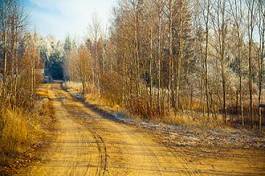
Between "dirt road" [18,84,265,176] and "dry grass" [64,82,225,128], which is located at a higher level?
"dry grass" [64,82,225,128]

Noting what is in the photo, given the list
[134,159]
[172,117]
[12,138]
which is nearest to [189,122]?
[172,117]

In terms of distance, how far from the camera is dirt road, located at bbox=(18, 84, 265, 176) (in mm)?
10523

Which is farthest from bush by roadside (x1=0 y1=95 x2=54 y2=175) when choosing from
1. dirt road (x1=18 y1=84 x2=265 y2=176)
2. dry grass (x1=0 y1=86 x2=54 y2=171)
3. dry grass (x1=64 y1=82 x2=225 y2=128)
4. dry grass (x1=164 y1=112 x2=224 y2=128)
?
dry grass (x1=64 y1=82 x2=225 y2=128)

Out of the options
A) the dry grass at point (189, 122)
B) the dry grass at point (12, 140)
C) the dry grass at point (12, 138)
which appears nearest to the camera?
the dry grass at point (12, 140)

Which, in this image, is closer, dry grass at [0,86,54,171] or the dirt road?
the dirt road

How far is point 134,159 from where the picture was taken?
12109 millimetres

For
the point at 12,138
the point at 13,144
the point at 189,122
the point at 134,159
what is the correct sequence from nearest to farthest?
the point at 134,159, the point at 13,144, the point at 12,138, the point at 189,122

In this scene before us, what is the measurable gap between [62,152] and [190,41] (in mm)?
35008

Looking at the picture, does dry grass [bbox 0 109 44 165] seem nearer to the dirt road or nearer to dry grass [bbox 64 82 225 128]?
the dirt road

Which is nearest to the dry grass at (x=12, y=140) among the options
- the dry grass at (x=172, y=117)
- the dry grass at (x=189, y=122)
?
the dry grass at (x=189, y=122)

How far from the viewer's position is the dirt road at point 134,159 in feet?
34.5

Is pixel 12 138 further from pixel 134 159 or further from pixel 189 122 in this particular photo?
pixel 189 122

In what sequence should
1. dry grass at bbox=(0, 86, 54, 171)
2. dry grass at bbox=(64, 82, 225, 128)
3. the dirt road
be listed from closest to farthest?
1. the dirt road
2. dry grass at bbox=(0, 86, 54, 171)
3. dry grass at bbox=(64, 82, 225, 128)

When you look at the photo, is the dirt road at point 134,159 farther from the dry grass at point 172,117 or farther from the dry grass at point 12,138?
the dry grass at point 172,117
